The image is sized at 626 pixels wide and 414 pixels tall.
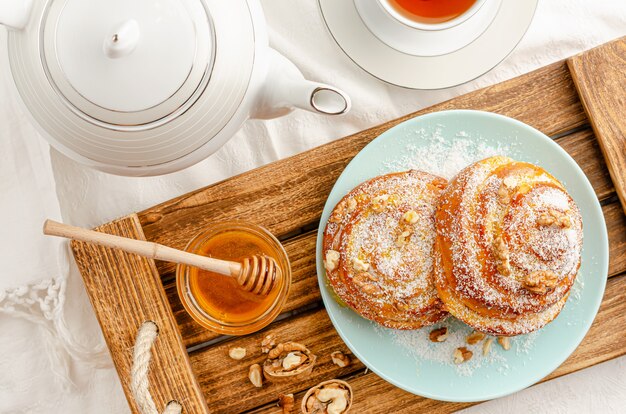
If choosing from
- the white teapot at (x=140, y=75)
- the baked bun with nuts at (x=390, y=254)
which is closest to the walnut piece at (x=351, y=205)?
the baked bun with nuts at (x=390, y=254)

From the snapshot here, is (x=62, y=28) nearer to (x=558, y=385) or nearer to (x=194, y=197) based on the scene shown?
(x=194, y=197)

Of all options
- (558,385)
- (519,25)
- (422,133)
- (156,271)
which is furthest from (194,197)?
(558,385)

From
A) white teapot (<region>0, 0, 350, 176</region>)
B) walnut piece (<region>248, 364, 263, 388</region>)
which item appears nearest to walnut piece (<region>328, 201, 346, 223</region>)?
white teapot (<region>0, 0, 350, 176</region>)

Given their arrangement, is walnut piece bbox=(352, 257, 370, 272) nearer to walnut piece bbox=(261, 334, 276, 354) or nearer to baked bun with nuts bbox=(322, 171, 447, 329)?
baked bun with nuts bbox=(322, 171, 447, 329)

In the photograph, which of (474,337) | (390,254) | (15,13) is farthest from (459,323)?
(15,13)

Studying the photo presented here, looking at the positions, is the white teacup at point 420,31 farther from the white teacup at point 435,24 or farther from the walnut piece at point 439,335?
the walnut piece at point 439,335
